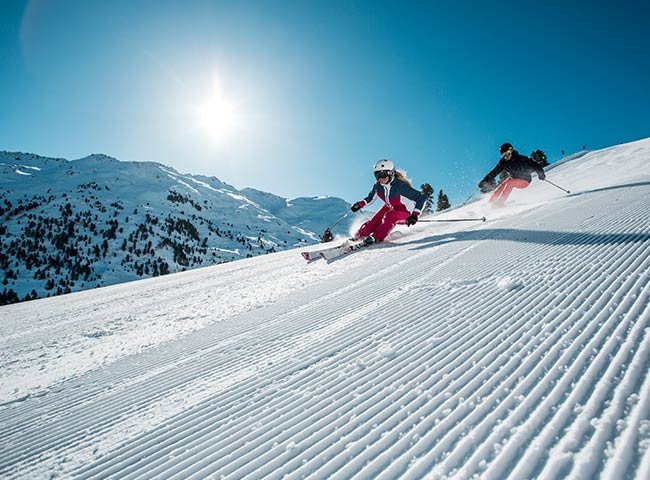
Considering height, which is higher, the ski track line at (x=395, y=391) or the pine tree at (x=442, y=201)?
the pine tree at (x=442, y=201)

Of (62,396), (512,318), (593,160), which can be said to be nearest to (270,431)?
(512,318)

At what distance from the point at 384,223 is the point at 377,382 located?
6563 millimetres

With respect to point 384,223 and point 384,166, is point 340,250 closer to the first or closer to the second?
point 384,223

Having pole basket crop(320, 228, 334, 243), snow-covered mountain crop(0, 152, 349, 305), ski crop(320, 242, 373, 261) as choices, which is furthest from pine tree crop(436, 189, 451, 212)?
snow-covered mountain crop(0, 152, 349, 305)

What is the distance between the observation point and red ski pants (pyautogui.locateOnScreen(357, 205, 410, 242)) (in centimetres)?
833

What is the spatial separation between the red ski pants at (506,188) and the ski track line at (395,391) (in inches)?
366

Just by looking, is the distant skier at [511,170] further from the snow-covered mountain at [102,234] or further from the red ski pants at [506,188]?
the snow-covered mountain at [102,234]

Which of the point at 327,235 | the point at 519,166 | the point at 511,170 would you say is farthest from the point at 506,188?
the point at 327,235

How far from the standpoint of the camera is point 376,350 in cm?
250

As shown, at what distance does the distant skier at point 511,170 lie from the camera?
37.7ft

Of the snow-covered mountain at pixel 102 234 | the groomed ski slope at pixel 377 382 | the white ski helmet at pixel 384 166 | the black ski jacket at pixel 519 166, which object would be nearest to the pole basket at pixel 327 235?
the white ski helmet at pixel 384 166

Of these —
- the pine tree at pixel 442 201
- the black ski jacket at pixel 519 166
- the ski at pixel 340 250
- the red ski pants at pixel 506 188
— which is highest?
the pine tree at pixel 442 201

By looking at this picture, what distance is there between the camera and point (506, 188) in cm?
1187

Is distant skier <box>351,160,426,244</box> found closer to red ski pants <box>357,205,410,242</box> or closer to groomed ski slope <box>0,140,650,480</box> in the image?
red ski pants <box>357,205,410,242</box>
